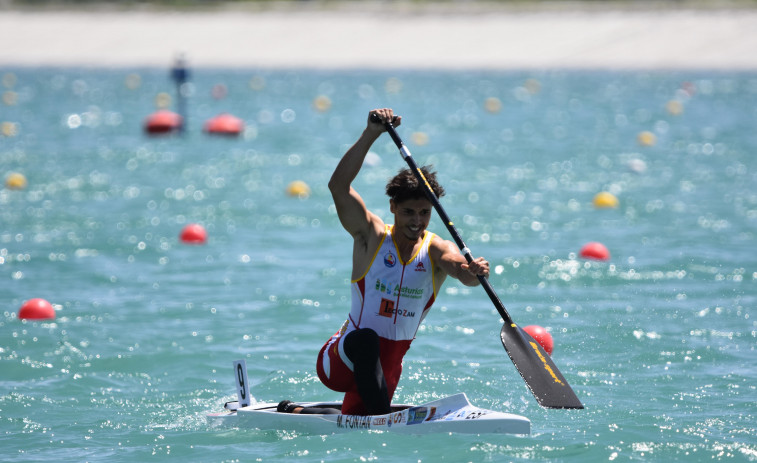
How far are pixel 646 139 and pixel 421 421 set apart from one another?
57.8 ft

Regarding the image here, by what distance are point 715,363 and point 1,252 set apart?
26.9 ft

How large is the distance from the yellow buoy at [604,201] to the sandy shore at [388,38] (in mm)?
26284

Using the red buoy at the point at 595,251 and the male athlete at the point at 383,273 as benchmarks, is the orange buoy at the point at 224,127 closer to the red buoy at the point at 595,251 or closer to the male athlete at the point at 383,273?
the red buoy at the point at 595,251

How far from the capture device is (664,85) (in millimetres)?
35750

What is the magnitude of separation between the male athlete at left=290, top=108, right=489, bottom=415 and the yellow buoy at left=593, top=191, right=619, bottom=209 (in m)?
9.37

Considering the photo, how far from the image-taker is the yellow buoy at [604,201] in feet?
49.5

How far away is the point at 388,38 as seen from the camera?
4566cm

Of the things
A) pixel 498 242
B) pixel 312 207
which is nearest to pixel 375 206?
pixel 312 207

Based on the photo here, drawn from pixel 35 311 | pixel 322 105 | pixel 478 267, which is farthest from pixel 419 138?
pixel 478 267

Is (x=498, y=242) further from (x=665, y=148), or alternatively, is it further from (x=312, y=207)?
(x=665, y=148)

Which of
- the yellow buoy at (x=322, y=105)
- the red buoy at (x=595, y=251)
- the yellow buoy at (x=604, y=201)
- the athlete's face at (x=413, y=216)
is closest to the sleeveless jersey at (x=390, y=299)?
the athlete's face at (x=413, y=216)

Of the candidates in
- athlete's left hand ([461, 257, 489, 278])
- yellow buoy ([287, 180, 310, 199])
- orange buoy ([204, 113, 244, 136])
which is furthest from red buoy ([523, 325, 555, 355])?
orange buoy ([204, 113, 244, 136])

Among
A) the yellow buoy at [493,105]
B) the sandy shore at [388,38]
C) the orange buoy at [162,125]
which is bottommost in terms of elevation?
the orange buoy at [162,125]

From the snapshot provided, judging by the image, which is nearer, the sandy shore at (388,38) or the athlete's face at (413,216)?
the athlete's face at (413,216)
